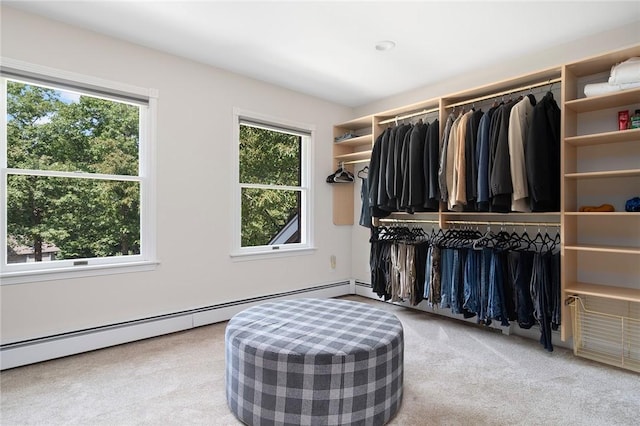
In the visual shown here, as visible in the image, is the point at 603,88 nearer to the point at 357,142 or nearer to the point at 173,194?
the point at 357,142

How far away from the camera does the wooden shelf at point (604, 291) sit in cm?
243

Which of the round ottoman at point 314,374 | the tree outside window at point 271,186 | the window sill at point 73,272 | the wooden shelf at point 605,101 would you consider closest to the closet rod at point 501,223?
the wooden shelf at point 605,101

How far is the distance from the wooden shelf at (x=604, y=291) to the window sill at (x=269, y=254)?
8.60ft

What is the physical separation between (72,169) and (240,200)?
1.49 metres

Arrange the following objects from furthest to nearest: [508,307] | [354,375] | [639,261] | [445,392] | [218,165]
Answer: [218,165] < [508,307] < [639,261] < [445,392] < [354,375]

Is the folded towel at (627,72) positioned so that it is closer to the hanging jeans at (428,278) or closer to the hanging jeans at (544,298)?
the hanging jeans at (544,298)

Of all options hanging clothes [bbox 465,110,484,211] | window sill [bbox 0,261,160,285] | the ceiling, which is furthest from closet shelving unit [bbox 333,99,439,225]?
window sill [bbox 0,261,160,285]

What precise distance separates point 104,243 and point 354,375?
238 centimetres

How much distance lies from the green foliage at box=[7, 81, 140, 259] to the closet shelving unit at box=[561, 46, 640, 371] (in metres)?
3.52

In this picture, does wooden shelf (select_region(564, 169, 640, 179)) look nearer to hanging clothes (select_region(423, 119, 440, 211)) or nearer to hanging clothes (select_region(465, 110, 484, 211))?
hanging clothes (select_region(465, 110, 484, 211))

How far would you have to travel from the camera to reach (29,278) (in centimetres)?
253

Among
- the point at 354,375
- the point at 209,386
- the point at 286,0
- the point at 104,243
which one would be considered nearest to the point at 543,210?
the point at 354,375

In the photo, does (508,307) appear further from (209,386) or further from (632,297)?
(209,386)

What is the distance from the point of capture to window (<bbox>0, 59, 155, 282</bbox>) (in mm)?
2545
